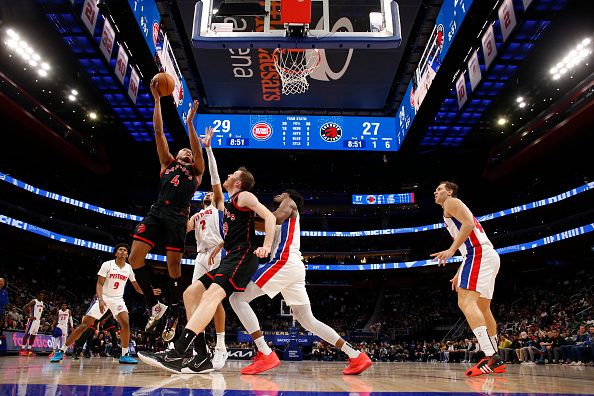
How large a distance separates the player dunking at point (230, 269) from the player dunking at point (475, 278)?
1.91 m

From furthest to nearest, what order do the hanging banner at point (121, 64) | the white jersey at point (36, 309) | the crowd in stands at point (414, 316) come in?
the crowd in stands at point (414, 316)
the hanging banner at point (121, 64)
the white jersey at point (36, 309)

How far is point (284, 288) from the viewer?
4.32m

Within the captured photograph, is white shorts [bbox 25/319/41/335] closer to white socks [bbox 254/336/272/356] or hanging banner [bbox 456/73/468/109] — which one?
white socks [bbox 254/336/272/356]

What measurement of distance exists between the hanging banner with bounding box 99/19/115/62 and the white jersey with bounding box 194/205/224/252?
930 centimetres

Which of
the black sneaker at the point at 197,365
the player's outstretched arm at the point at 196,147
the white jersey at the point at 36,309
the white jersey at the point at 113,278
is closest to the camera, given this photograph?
the black sneaker at the point at 197,365

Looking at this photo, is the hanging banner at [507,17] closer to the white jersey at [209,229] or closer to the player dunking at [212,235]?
the player dunking at [212,235]

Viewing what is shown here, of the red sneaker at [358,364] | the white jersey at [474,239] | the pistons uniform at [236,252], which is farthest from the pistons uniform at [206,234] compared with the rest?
the white jersey at [474,239]

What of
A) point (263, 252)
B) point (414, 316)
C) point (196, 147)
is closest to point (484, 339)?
point (263, 252)

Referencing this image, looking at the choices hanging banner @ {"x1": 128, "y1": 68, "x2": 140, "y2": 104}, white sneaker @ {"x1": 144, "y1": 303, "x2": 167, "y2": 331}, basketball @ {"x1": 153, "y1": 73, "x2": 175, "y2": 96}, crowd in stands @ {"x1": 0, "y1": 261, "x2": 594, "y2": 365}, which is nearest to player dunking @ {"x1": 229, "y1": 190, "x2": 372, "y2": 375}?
white sneaker @ {"x1": 144, "y1": 303, "x2": 167, "y2": 331}

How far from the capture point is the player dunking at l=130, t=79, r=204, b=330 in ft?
15.1

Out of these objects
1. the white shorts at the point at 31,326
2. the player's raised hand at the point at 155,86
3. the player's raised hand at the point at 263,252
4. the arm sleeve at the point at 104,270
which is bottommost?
the white shorts at the point at 31,326

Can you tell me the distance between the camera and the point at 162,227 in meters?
4.68

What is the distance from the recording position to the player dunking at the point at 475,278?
184 inches

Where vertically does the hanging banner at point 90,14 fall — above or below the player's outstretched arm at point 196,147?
above
